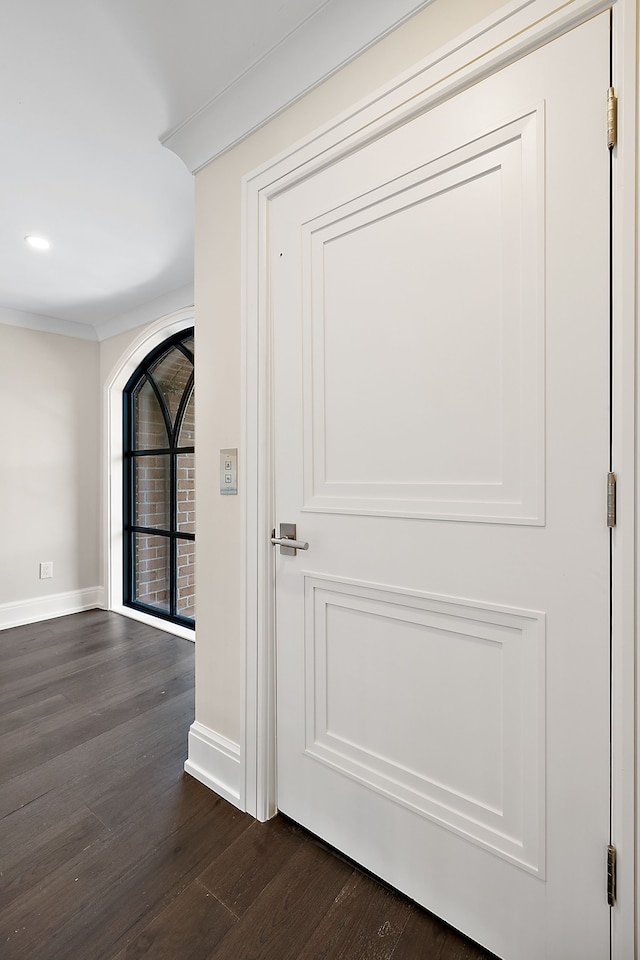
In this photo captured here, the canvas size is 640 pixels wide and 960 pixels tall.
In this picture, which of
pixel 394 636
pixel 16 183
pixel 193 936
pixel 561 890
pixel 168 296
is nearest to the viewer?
pixel 561 890

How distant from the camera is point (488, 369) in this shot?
0.97 m

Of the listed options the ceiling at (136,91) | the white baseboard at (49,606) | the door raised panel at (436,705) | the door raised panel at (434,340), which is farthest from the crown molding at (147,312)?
the door raised panel at (436,705)

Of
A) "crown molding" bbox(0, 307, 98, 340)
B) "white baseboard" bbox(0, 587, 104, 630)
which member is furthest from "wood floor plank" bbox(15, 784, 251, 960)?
"crown molding" bbox(0, 307, 98, 340)

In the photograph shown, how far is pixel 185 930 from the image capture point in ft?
3.41

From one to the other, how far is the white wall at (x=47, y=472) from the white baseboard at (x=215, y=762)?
8.15 ft

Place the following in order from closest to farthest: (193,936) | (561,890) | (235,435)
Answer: (561,890) < (193,936) < (235,435)

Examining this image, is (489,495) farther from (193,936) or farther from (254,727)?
(193,936)

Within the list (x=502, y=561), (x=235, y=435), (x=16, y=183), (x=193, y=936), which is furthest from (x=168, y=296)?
(x=193, y=936)

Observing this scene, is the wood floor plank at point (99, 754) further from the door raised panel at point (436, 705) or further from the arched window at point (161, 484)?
the arched window at point (161, 484)

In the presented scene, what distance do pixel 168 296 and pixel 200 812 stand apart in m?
3.03

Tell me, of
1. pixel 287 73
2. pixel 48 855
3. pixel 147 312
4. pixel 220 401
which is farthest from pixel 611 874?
pixel 147 312

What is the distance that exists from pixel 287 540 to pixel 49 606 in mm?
3109

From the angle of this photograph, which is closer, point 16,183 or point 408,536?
point 408,536

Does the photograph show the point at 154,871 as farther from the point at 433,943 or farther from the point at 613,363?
the point at 613,363
